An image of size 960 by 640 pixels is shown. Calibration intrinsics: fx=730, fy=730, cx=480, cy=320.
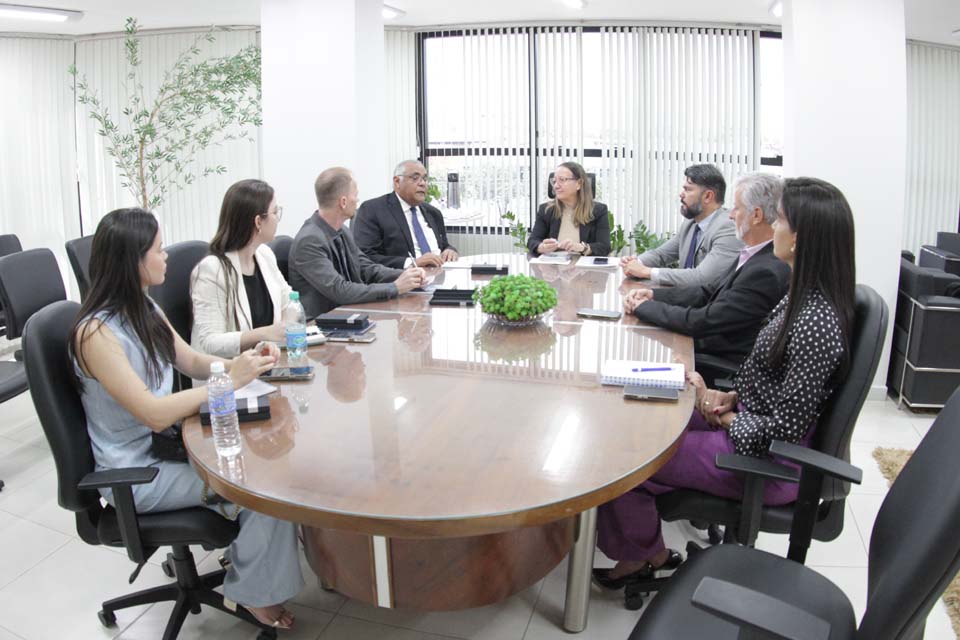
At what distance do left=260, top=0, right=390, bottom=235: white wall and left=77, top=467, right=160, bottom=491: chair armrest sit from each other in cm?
364

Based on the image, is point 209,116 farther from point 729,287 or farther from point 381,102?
point 729,287

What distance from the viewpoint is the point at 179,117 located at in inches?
253

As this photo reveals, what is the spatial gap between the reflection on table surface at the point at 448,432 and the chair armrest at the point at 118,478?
0.54 feet

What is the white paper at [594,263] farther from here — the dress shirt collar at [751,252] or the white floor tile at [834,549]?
the white floor tile at [834,549]

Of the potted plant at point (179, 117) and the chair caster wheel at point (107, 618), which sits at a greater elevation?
the potted plant at point (179, 117)

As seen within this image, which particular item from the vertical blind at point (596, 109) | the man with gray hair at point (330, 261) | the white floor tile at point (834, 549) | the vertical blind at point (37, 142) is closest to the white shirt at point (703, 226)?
the man with gray hair at point (330, 261)

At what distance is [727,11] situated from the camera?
6.41m

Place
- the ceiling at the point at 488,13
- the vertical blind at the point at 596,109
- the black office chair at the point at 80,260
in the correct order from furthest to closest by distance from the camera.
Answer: the vertical blind at the point at 596,109 → the ceiling at the point at 488,13 → the black office chair at the point at 80,260

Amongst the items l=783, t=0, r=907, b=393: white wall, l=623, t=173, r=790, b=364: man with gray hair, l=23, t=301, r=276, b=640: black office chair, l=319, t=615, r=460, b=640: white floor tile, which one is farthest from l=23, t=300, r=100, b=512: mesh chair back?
l=783, t=0, r=907, b=393: white wall

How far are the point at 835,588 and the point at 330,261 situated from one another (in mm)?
2632

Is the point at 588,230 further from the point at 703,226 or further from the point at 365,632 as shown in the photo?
the point at 365,632

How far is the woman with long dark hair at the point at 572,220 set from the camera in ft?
17.4

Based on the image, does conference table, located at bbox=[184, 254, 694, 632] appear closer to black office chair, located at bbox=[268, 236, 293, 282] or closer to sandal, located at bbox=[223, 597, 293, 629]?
sandal, located at bbox=[223, 597, 293, 629]

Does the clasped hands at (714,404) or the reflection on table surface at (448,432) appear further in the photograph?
the clasped hands at (714,404)
